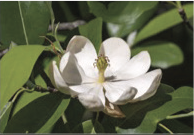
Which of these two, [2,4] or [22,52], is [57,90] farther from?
[2,4]

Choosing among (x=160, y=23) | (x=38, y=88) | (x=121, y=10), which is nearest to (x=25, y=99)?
(x=38, y=88)

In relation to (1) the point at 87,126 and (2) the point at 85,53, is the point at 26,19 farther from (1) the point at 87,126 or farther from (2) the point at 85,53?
(1) the point at 87,126

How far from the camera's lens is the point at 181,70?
68.9 inches

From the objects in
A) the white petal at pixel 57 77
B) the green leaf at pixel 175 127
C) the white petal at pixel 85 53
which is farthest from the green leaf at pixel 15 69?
the green leaf at pixel 175 127

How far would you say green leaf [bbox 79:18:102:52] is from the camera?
3.86 feet

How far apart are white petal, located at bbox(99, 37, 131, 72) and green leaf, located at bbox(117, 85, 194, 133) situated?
6.3 inches

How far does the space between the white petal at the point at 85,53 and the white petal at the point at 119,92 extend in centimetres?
7

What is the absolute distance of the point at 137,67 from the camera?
1.10 m

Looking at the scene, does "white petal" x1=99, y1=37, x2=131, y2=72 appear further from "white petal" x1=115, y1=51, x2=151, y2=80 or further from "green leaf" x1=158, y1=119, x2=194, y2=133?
"green leaf" x1=158, y1=119, x2=194, y2=133

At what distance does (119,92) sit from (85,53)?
163 mm

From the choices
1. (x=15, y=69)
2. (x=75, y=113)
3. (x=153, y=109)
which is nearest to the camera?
(x=15, y=69)

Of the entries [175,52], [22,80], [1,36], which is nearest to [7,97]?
[22,80]

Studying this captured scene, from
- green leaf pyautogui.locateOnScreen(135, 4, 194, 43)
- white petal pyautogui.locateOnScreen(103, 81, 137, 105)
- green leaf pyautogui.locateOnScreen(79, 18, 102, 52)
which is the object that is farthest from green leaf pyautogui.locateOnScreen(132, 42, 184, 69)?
white petal pyautogui.locateOnScreen(103, 81, 137, 105)

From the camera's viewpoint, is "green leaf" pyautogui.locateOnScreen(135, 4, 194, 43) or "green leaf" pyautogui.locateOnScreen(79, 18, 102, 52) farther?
"green leaf" pyautogui.locateOnScreen(135, 4, 194, 43)
